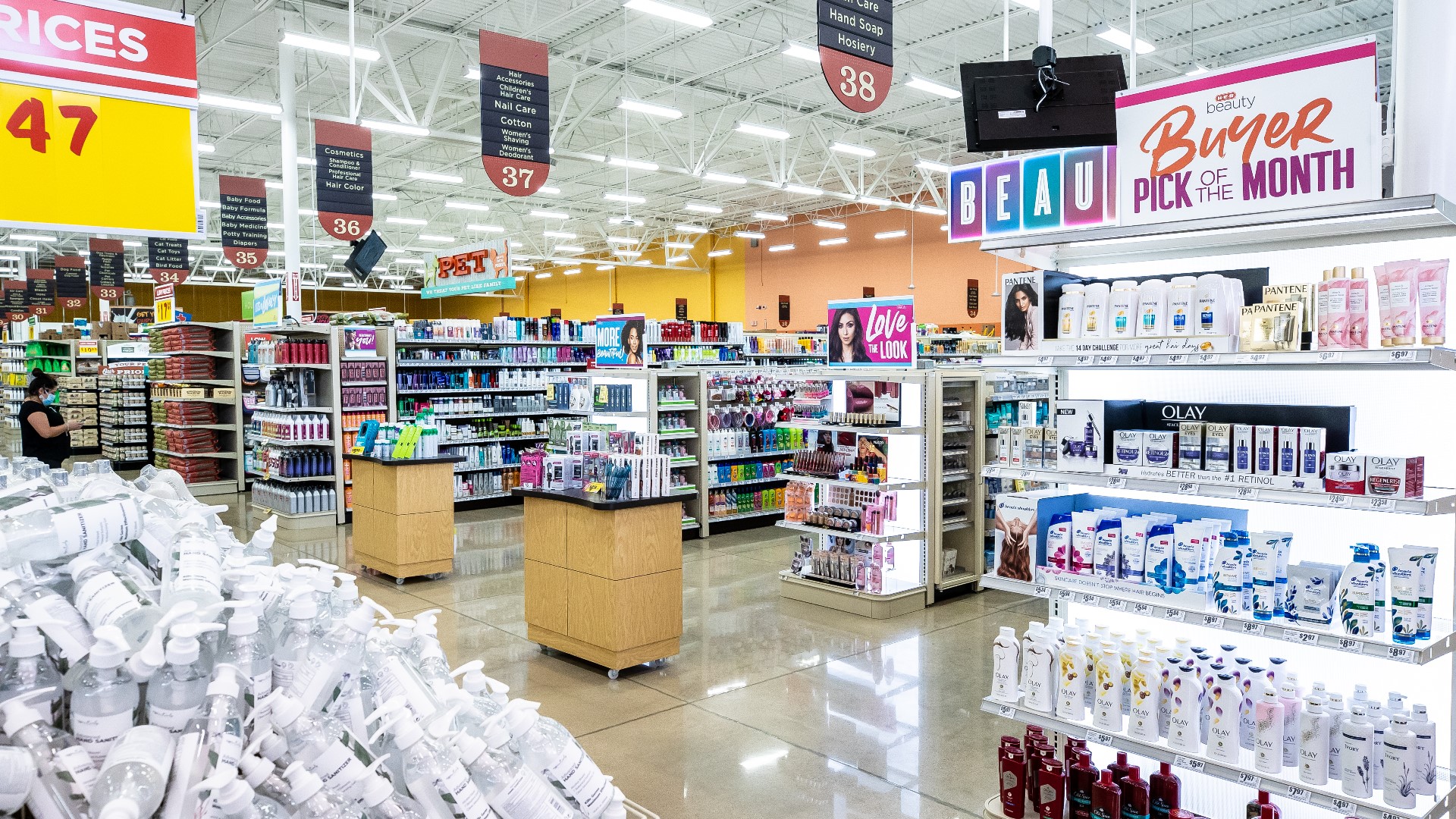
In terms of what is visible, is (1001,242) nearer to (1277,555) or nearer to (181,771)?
(1277,555)

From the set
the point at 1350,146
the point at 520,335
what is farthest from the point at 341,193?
the point at 1350,146

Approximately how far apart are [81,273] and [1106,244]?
24.3 m

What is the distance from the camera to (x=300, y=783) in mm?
1297

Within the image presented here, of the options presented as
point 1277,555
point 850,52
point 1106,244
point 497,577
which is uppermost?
point 850,52


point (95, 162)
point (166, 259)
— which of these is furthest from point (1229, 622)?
point (166, 259)

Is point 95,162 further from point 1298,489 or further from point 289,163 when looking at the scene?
point 289,163

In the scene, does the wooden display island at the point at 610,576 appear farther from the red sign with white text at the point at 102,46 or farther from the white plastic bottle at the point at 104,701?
the white plastic bottle at the point at 104,701

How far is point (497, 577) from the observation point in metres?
7.82

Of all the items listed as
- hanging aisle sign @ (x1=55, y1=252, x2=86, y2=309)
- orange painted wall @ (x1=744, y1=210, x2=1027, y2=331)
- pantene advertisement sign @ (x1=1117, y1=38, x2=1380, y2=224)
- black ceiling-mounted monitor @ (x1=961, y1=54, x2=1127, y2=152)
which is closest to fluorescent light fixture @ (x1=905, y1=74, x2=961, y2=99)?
black ceiling-mounted monitor @ (x1=961, y1=54, x2=1127, y2=152)

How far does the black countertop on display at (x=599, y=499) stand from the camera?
5160mm

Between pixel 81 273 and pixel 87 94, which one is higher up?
pixel 81 273

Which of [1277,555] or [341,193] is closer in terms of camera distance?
[1277,555]

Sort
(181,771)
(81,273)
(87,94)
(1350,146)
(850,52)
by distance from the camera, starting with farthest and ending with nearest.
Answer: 1. (81,273)
2. (850,52)
3. (87,94)
4. (1350,146)
5. (181,771)

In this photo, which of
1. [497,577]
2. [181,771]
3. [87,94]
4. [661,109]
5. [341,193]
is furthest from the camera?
[661,109]
